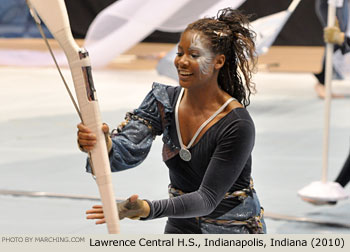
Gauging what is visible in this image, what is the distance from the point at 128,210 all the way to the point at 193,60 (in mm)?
566

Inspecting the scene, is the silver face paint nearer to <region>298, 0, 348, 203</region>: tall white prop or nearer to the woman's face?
the woman's face

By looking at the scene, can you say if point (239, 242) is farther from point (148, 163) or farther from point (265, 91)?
point (265, 91)

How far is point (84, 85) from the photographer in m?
1.71

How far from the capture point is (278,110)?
8672 mm

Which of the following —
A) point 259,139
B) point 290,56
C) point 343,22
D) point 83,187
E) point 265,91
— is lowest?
point 290,56

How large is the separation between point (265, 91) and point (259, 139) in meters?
3.40

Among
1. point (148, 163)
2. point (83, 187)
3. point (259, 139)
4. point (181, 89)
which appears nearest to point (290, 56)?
point (259, 139)

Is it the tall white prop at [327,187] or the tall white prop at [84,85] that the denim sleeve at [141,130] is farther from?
the tall white prop at [327,187]

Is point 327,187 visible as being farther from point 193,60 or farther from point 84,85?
point 84,85

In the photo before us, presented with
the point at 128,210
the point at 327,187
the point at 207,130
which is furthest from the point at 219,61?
the point at 327,187

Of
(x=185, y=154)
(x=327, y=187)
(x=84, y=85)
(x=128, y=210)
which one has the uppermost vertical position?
(x=84, y=85)

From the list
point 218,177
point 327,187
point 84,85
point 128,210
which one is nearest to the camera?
point 84,85

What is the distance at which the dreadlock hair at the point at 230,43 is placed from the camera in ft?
7.58

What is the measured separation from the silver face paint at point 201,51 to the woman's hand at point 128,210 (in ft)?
1.69
